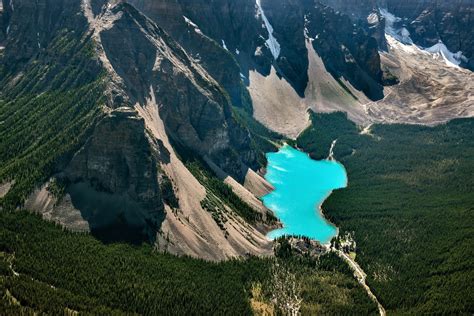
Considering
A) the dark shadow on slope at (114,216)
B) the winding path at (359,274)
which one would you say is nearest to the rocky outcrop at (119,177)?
the dark shadow on slope at (114,216)

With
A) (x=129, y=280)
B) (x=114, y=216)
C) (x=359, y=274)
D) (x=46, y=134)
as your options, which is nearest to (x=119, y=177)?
(x=114, y=216)

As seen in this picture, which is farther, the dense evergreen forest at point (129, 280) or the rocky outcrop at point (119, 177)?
the rocky outcrop at point (119, 177)

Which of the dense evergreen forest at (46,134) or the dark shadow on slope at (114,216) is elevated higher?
the dense evergreen forest at (46,134)

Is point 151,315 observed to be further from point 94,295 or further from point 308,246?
point 308,246

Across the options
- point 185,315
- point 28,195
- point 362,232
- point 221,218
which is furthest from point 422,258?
point 28,195

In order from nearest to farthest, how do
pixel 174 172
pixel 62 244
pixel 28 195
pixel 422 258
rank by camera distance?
pixel 62 244 < pixel 28 195 < pixel 422 258 < pixel 174 172

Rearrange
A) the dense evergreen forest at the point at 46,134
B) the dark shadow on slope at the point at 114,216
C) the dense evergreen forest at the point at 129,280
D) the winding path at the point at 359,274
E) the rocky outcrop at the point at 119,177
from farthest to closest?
the dense evergreen forest at the point at 46,134, the rocky outcrop at the point at 119,177, the dark shadow on slope at the point at 114,216, the winding path at the point at 359,274, the dense evergreen forest at the point at 129,280

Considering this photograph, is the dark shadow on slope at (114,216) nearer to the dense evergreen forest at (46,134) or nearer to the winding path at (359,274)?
the dense evergreen forest at (46,134)

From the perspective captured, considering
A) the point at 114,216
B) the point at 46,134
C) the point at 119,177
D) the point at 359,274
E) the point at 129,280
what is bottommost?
the point at 359,274

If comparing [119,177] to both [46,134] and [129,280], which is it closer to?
[46,134]
